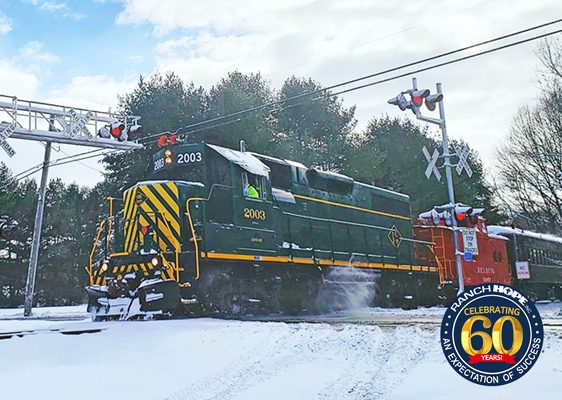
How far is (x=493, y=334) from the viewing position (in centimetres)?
476

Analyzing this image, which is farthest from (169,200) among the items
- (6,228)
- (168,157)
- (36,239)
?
(36,239)

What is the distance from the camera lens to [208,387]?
19.4 feet

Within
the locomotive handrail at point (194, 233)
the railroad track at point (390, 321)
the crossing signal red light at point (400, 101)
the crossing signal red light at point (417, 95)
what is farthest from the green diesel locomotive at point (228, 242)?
the crossing signal red light at point (417, 95)

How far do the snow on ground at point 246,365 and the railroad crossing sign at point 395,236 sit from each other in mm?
9764

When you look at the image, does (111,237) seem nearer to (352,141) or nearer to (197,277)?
(197,277)

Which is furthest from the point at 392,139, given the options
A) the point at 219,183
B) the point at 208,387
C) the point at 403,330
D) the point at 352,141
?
the point at 208,387

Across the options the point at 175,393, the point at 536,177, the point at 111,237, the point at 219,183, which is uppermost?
the point at 536,177

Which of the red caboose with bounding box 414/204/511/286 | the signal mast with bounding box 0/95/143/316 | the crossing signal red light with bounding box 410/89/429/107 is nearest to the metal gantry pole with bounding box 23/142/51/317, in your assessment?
the signal mast with bounding box 0/95/143/316

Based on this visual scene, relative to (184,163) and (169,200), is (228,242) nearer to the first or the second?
(169,200)

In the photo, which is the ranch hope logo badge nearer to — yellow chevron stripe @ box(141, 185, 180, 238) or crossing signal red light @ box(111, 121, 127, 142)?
yellow chevron stripe @ box(141, 185, 180, 238)

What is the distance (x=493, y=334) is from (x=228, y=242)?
845 centimetres

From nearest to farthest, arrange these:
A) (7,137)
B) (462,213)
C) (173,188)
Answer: (462,213), (173,188), (7,137)

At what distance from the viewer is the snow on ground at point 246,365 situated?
221 inches

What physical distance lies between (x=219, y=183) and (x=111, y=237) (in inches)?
128
